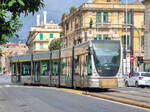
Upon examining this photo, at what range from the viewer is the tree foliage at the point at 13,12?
977 cm

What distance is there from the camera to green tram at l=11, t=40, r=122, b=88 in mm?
24672

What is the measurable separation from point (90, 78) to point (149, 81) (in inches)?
459

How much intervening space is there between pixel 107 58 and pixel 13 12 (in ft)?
49.5

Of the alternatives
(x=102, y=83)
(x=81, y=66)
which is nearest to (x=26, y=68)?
(x=81, y=66)

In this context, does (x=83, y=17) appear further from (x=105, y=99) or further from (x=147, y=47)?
(x=105, y=99)

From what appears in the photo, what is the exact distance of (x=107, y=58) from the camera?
25.0 metres

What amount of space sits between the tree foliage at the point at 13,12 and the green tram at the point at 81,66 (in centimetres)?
1379

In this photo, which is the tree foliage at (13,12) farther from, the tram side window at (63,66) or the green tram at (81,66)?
the tram side window at (63,66)

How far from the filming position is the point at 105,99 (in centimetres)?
1942

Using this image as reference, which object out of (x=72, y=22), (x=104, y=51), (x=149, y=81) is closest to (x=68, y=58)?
(x=104, y=51)

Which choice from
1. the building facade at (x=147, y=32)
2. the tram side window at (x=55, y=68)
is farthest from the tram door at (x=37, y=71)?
the building facade at (x=147, y=32)

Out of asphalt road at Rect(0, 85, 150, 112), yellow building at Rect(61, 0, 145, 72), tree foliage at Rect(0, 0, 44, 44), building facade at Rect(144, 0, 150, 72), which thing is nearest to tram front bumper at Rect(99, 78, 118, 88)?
asphalt road at Rect(0, 85, 150, 112)

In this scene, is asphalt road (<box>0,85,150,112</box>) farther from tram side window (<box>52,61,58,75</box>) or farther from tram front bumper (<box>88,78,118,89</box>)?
tram side window (<box>52,61,58,75</box>)

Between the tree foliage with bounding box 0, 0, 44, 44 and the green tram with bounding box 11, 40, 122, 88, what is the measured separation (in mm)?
13787
